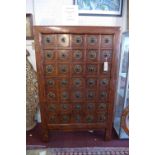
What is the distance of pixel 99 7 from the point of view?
6.73 ft

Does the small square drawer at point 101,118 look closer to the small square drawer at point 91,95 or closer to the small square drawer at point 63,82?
the small square drawer at point 91,95

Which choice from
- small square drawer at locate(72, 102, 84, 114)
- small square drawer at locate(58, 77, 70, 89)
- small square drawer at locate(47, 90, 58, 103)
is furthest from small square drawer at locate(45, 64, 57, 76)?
small square drawer at locate(72, 102, 84, 114)

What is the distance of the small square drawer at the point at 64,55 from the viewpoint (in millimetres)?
1652

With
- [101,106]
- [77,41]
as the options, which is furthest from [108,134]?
[77,41]

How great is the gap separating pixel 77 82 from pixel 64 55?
33cm

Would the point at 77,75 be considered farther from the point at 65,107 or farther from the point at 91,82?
the point at 65,107

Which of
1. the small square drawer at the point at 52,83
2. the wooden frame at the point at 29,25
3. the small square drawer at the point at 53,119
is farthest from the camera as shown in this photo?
the wooden frame at the point at 29,25

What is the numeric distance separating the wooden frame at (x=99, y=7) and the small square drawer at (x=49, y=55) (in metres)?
0.77

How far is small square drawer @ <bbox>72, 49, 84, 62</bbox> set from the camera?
65.5 inches

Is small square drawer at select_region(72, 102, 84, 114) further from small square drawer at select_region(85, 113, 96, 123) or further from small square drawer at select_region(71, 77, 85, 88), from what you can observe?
small square drawer at select_region(71, 77, 85, 88)

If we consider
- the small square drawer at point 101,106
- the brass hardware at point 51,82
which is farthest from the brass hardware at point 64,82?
the small square drawer at point 101,106

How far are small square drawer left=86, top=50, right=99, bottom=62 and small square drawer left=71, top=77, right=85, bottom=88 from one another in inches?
9.4

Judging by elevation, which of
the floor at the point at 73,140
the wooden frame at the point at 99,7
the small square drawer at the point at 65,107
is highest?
the wooden frame at the point at 99,7
